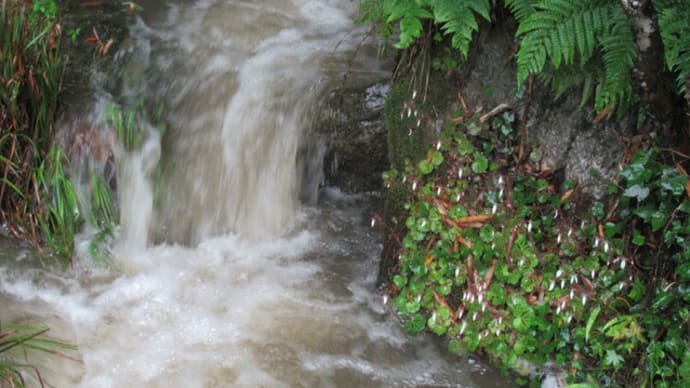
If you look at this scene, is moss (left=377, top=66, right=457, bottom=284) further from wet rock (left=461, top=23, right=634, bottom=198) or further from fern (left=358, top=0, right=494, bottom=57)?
fern (left=358, top=0, right=494, bottom=57)

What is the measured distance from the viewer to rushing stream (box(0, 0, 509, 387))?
3.90 meters

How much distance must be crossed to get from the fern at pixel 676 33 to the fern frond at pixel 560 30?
24 centimetres

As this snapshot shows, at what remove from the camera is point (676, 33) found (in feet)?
10.3

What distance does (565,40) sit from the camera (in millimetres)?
3182

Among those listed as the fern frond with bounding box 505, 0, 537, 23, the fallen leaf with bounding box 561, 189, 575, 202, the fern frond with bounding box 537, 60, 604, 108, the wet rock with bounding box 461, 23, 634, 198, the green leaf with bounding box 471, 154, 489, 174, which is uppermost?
the fern frond with bounding box 505, 0, 537, 23

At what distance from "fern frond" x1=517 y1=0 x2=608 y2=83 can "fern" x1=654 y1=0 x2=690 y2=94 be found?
0.24 metres

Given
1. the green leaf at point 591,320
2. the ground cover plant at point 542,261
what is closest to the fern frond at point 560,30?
the ground cover plant at point 542,261

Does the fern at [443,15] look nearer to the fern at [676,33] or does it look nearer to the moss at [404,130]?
the moss at [404,130]

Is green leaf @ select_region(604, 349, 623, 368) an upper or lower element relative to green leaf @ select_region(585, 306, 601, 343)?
lower

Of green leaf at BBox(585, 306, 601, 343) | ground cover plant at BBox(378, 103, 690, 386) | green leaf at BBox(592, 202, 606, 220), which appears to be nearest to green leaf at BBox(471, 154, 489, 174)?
ground cover plant at BBox(378, 103, 690, 386)

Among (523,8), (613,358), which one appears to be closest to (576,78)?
(523,8)

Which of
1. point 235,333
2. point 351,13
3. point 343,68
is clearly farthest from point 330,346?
point 351,13

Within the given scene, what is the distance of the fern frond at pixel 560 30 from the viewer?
3.18 meters

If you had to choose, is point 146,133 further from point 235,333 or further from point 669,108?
point 669,108
